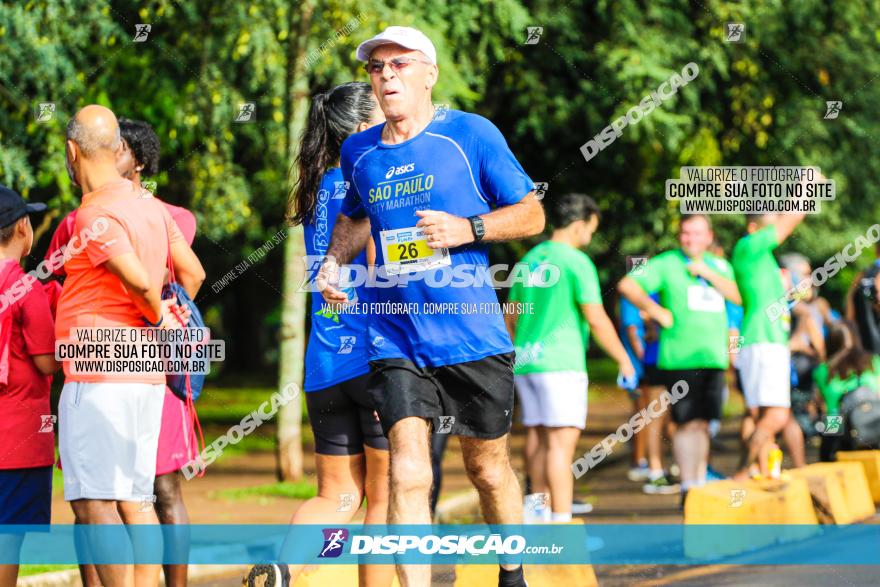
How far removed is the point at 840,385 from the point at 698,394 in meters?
2.21

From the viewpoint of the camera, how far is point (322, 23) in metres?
12.2

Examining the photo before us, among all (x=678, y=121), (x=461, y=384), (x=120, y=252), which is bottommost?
(x=461, y=384)

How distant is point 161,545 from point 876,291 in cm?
727

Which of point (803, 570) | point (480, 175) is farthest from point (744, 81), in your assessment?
point (480, 175)

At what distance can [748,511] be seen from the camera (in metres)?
8.87

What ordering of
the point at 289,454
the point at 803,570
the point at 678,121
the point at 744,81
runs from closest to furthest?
the point at 803,570
the point at 289,454
the point at 678,121
the point at 744,81

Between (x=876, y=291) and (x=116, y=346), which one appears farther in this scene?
(x=876, y=291)

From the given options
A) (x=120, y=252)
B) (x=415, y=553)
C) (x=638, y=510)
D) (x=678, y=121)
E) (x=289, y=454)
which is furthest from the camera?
(x=678, y=121)

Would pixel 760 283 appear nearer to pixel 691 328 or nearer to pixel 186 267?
pixel 691 328

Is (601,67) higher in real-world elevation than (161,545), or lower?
higher

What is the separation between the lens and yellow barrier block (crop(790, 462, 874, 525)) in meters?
9.65

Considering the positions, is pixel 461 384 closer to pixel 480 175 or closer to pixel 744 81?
pixel 480 175

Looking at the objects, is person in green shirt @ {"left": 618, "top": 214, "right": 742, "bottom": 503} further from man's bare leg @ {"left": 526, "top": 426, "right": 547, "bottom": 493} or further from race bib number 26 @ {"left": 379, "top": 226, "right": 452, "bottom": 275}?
race bib number 26 @ {"left": 379, "top": 226, "right": 452, "bottom": 275}

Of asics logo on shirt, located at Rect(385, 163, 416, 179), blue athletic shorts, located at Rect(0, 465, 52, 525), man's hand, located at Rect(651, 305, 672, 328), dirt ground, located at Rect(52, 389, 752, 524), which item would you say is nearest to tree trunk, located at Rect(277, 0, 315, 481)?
dirt ground, located at Rect(52, 389, 752, 524)
